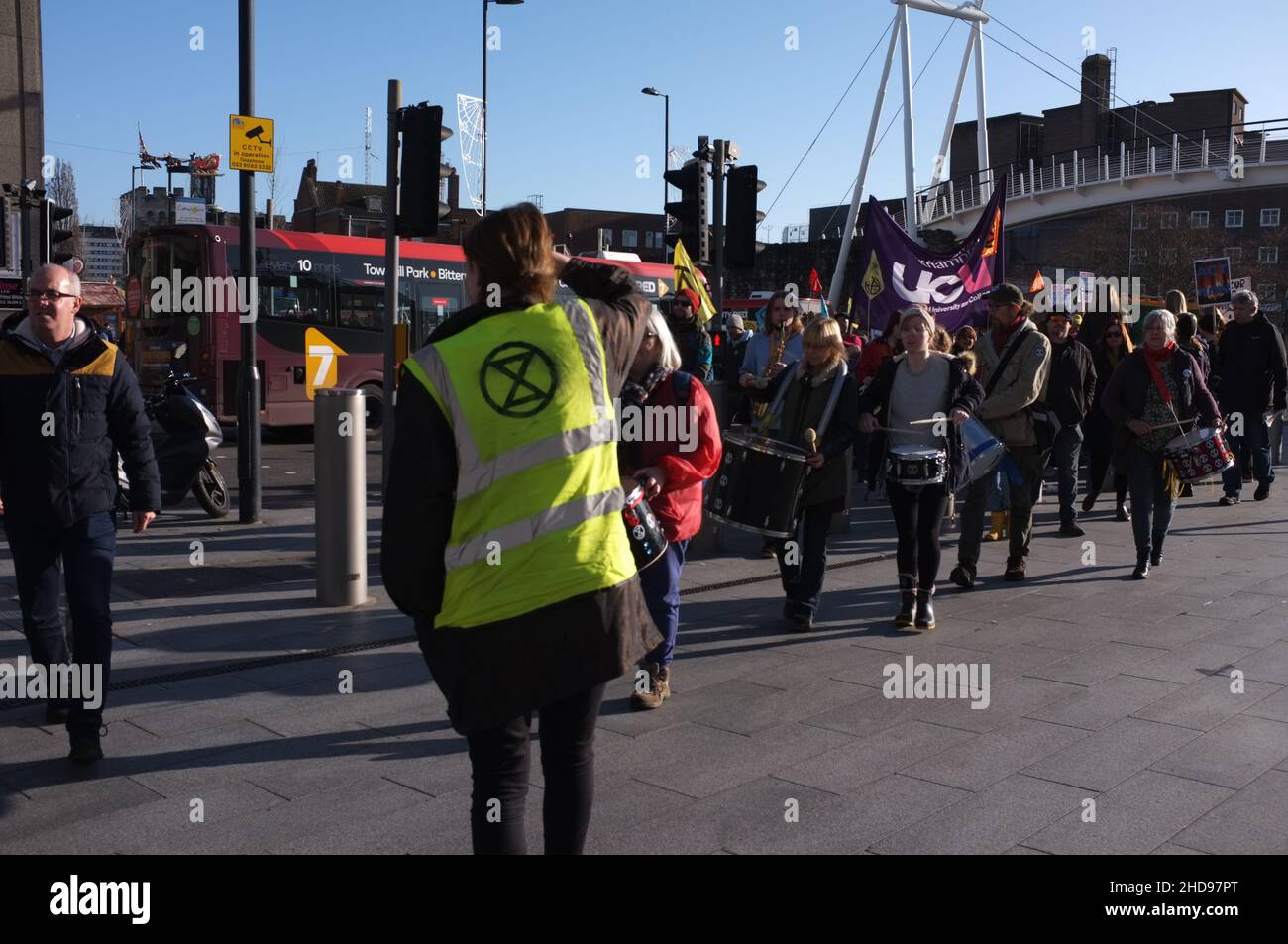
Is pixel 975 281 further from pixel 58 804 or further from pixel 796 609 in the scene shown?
pixel 58 804

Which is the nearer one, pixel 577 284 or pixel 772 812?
pixel 577 284

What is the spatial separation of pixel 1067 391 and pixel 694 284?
4.03 m

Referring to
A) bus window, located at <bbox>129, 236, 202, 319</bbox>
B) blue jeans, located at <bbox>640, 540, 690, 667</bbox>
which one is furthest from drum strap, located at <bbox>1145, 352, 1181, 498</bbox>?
bus window, located at <bbox>129, 236, 202, 319</bbox>

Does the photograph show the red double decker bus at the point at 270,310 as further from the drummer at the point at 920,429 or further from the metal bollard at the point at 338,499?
the drummer at the point at 920,429

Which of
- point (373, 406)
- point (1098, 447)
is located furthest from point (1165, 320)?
point (373, 406)

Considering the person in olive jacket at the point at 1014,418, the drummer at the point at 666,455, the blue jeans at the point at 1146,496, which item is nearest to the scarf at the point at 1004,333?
the person in olive jacket at the point at 1014,418

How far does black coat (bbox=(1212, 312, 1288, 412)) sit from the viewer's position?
→ 1248cm

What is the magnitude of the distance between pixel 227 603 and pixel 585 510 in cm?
531

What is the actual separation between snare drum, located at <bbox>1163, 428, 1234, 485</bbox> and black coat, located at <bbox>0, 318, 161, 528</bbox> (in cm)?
653

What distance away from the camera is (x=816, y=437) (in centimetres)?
683

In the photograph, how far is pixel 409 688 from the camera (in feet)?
18.7

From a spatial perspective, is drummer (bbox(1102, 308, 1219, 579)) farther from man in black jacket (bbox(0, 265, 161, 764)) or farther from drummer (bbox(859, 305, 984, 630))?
man in black jacket (bbox(0, 265, 161, 764))

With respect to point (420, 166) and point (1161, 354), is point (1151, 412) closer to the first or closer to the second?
point (1161, 354)

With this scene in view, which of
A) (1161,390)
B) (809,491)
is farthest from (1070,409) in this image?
(809,491)
